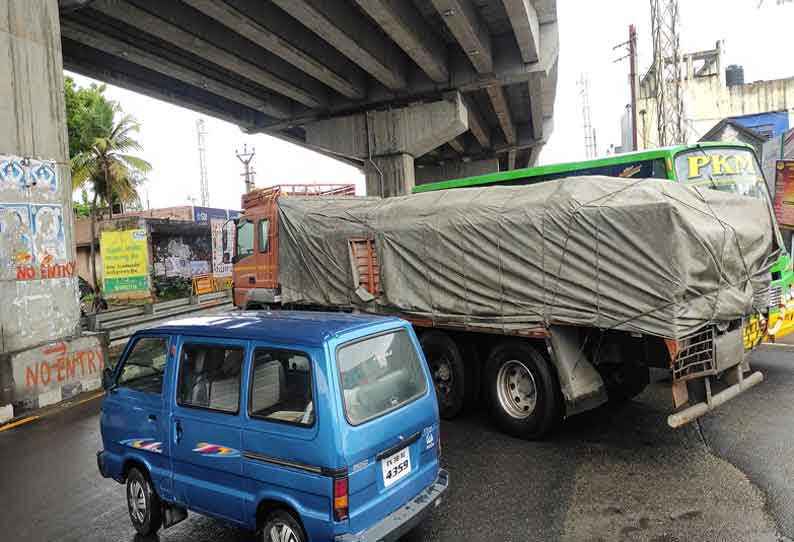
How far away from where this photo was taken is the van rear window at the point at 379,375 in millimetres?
3436

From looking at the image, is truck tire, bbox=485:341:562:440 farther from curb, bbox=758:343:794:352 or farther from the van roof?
curb, bbox=758:343:794:352

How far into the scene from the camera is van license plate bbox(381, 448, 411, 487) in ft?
11.4

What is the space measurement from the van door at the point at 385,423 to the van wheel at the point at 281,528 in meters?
0.39

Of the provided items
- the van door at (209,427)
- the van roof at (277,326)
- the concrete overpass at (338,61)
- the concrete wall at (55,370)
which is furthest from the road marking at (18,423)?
the concrete overpass at (338,61)

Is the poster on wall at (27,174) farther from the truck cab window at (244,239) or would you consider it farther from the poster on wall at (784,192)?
the poster on wall at (784,192)

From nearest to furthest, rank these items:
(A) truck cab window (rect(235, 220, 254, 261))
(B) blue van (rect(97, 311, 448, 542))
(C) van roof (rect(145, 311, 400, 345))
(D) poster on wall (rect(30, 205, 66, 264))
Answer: (B) blue van (rect(97, 311, 448, 542)) → (C) van roof (rect(145, 311, 400, 345)) → (D) poster on wall (rect(30, 205, 66, 264)) → (A) truck cab window (rect(235, 220, 254, 261))

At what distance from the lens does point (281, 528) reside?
3418 mm

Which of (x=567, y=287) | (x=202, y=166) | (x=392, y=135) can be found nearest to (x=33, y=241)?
(x=567, y=287)

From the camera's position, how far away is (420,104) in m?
18.7

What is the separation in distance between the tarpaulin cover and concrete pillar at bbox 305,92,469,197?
11.5 m

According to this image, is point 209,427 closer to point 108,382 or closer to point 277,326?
point 277,326

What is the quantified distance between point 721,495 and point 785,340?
6758 millimetres

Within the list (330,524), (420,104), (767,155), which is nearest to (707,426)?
(330,524)

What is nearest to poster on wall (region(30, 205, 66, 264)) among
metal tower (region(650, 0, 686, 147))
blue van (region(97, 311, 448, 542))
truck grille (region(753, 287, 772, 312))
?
blue van (region(97, 311, 448, 542))
